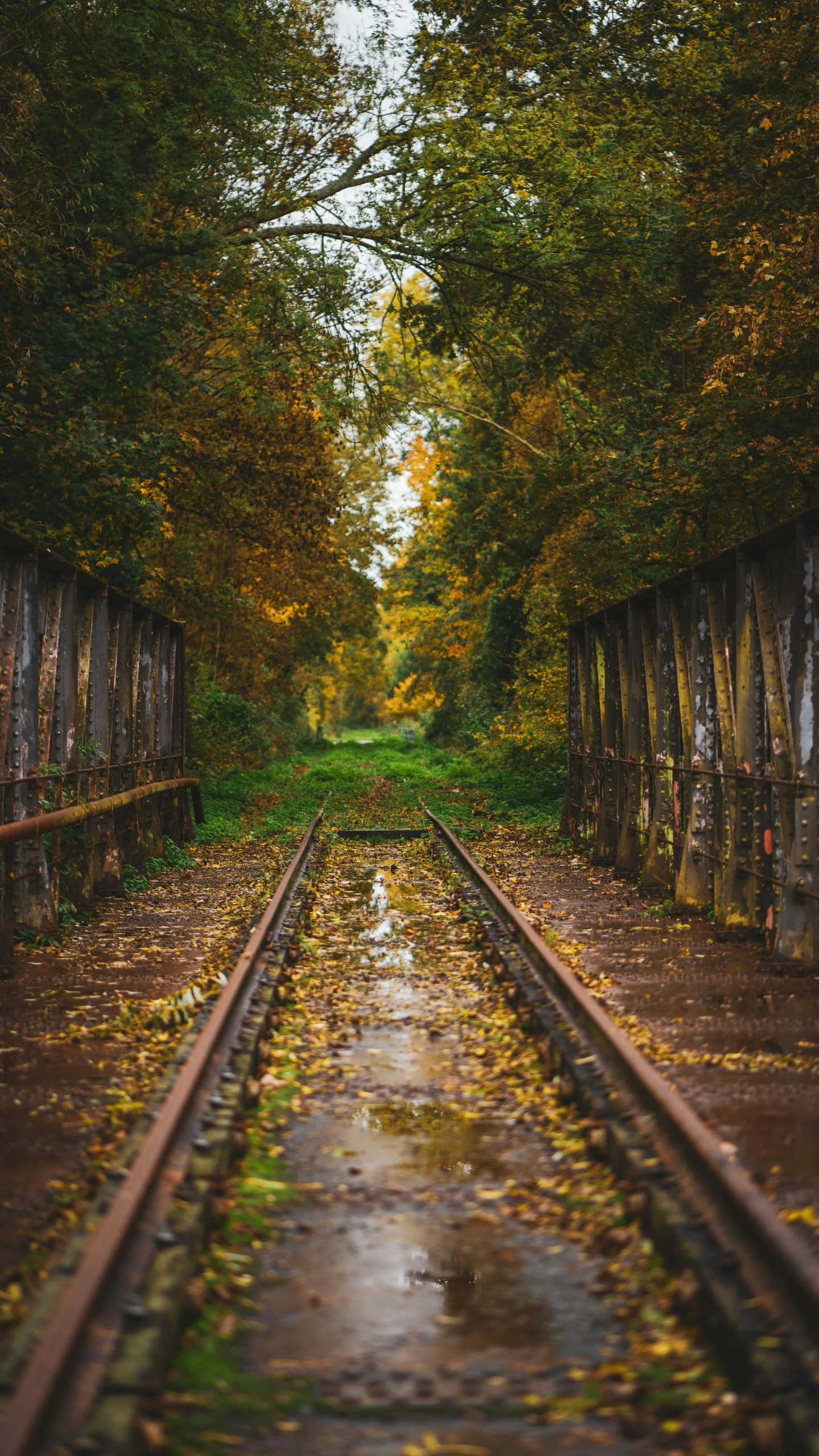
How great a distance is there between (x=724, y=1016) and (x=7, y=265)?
37.8 ft

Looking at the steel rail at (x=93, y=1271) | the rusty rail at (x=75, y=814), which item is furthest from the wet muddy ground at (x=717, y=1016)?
the rusty rail at (x=75, y=814)

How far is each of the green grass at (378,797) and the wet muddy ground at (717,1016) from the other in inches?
315

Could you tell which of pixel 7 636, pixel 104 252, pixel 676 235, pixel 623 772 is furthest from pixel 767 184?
pixel 7 636

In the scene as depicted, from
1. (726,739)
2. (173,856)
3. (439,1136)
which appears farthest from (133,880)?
(439,1136)

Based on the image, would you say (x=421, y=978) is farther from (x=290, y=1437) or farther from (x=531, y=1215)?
(x=290, y=1437)

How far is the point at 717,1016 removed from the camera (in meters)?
7.53

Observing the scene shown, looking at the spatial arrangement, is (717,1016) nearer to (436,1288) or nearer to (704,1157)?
(704,1157)

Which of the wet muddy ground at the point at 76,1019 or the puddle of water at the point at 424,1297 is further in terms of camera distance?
the wet muddy ground at the point at 76,1019

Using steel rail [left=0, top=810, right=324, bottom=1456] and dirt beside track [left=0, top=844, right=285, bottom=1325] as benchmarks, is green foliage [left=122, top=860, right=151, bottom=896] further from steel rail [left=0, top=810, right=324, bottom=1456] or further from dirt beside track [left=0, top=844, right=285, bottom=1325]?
steel rail [left=0, top=810, right=324, bottom=1456]

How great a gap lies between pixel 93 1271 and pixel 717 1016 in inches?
183

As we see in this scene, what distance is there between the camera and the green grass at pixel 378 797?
2141 centimetres

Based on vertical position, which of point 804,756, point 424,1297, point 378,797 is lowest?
point 424,1297

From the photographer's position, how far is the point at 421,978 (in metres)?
9.21

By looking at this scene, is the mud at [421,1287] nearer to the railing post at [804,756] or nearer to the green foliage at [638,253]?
the railing post at [804,756]
